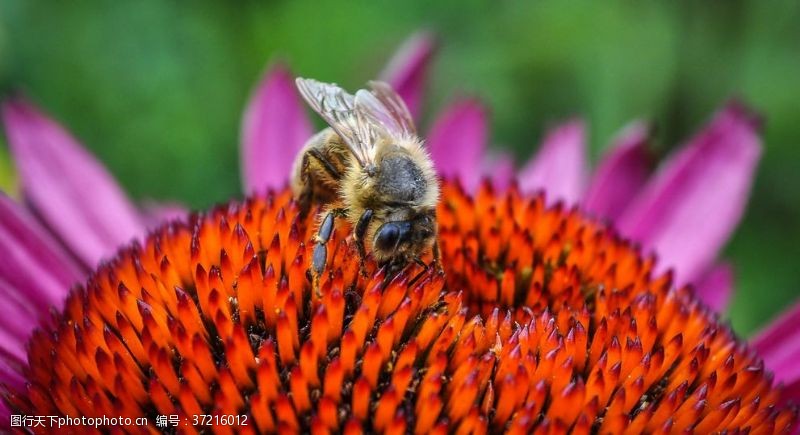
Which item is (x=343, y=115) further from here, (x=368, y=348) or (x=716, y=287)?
(x=716, y=287)

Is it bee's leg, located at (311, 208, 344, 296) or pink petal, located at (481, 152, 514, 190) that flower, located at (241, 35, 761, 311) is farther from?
bee's leg, located at (311, 208, 344, 296)

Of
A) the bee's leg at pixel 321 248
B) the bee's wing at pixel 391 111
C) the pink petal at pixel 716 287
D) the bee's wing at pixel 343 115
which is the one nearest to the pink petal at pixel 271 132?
the bee's wing at pixel 391 111

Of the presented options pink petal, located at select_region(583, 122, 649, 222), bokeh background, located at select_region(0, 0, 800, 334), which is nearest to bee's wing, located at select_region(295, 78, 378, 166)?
pink petal, located at select_region(583, 122, 649, 222)

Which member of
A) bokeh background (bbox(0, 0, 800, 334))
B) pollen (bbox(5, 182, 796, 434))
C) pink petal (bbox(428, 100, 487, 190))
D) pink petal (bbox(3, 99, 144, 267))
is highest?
bokeh background (bbox(0, 0, 800, 334))

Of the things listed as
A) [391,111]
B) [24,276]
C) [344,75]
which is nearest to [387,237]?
[391,111]

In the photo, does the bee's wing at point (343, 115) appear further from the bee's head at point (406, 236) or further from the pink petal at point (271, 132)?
the pink petal at point (271, 132)

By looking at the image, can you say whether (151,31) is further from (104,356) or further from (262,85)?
(104,356)

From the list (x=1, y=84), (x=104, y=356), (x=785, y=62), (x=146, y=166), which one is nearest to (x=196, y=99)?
(x=146, y=166)
